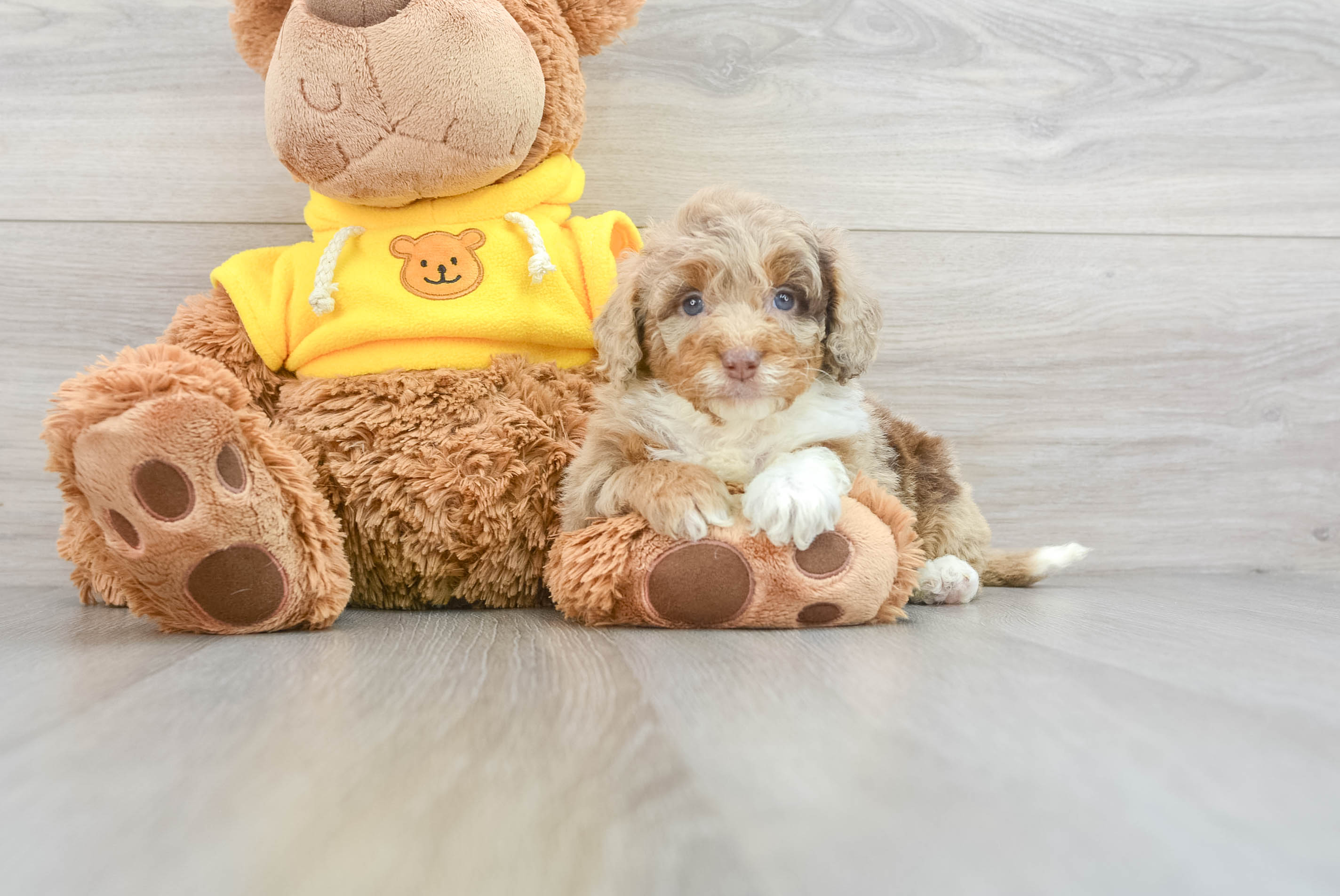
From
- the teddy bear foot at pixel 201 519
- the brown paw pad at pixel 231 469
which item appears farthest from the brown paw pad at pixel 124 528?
the brown paw pad at pixel 231 469

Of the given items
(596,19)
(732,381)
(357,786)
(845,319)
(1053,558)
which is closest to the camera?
(357,786)

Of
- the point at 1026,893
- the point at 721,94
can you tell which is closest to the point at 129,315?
the point at 721,94

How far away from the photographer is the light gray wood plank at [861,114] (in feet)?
5.75

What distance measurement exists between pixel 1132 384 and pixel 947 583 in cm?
80

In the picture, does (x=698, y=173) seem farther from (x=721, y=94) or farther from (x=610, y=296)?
(x=610, y=296)

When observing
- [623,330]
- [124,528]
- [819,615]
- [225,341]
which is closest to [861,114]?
[623,330]

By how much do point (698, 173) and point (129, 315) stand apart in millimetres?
1108

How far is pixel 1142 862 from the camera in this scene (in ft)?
1.60

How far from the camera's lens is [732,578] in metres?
1.11

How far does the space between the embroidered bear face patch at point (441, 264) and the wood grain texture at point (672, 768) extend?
57 centimetres

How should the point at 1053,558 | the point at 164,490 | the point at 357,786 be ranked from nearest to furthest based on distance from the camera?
the point at 357,786
the point at 164,490
the point at 1053,558

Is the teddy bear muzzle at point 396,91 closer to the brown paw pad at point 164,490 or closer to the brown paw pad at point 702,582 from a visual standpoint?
the brown paw pad at point 164,490

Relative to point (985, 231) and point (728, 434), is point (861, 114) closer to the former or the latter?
point (985, 231)

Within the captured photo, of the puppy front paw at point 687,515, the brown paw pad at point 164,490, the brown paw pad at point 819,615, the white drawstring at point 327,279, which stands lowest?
the brown paw pad at point 819,615
